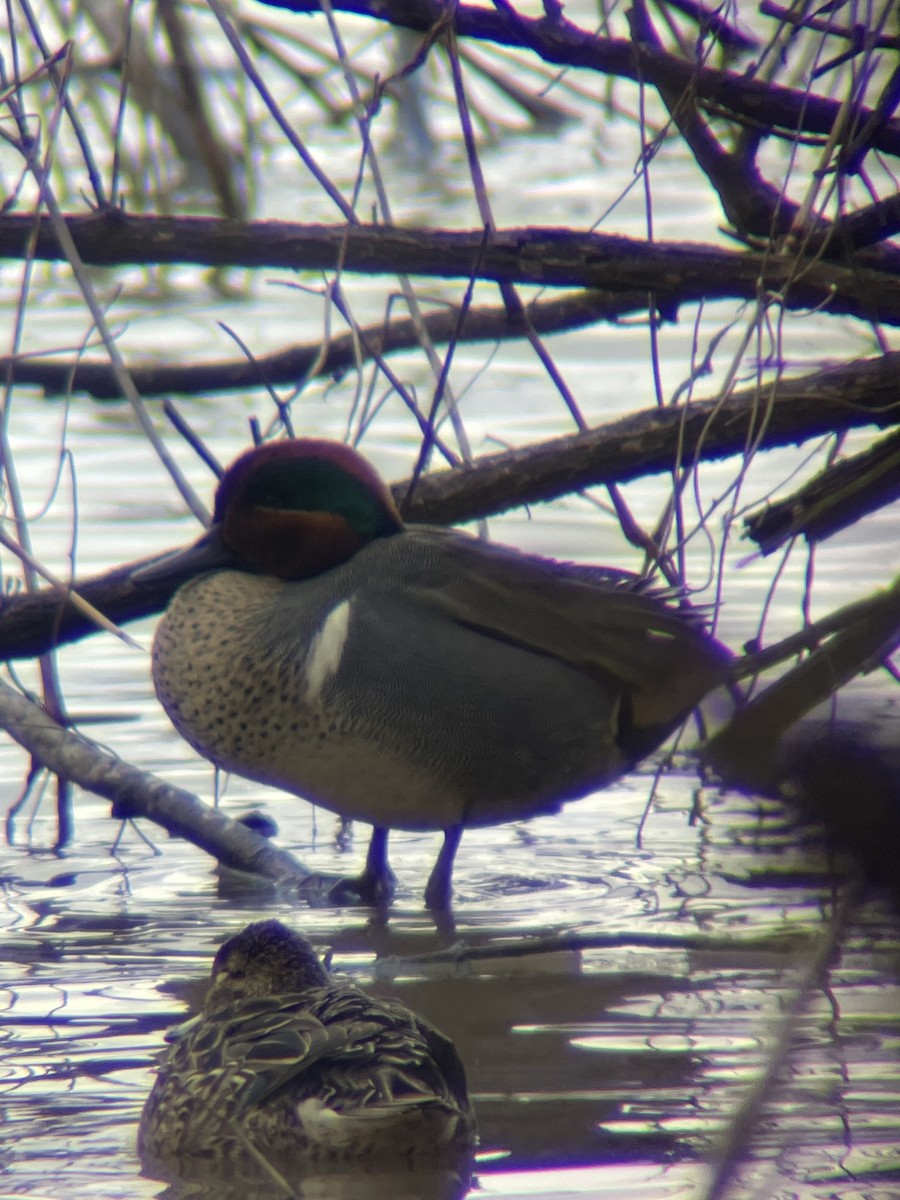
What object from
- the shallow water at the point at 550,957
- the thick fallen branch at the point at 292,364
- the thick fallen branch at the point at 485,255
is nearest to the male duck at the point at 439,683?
the shallow water at the point at 550,957

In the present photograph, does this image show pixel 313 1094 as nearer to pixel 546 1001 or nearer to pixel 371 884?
pixel 546 1001

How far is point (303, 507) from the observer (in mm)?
3982

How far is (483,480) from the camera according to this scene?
155 inches

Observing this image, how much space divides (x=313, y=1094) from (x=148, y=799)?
165cm

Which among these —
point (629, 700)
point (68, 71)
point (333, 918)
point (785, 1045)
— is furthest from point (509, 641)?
point (785, 1045)

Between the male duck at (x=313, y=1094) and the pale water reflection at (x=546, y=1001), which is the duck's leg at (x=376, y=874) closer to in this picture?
the pale water reflection at (x=546, y=1001)

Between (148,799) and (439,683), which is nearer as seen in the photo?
(439,683)

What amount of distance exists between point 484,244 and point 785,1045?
2.76 m

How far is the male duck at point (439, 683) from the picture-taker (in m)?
3.64

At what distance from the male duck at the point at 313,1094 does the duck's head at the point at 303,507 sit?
1.51 meters

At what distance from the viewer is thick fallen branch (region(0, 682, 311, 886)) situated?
12.8 ft

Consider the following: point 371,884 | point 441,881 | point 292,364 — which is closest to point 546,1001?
point 441,881

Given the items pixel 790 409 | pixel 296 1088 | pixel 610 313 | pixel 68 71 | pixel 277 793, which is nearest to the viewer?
pixel 296 1088

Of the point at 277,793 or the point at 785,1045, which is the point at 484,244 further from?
the point at 785,1045
